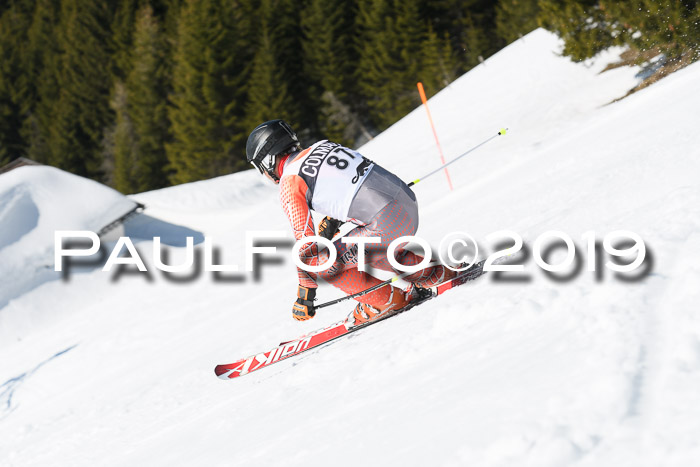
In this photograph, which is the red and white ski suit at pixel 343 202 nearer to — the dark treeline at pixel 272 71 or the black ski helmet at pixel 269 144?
the black ski helmet at pixel 269 144

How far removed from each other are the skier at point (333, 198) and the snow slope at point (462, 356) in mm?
513

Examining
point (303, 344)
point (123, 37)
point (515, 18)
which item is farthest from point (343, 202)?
point (123, 37)

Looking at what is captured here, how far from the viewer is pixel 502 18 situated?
115 ft

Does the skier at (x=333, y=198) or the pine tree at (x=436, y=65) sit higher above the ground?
the skier at (x=333, y=198)

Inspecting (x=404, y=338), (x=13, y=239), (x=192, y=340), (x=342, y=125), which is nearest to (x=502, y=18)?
(x=342, y=125)

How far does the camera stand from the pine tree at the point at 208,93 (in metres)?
36.0

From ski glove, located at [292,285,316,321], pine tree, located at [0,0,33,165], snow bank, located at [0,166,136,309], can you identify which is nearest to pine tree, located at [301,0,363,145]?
snow bank, located at [0,166,136,309]

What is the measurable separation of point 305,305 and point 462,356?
1416 mm

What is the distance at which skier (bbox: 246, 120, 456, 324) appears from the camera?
14.2ft

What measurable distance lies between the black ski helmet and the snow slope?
58.4 inches

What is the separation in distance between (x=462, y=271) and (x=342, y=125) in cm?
3334

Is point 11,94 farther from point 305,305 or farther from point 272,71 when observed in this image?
point 305,305

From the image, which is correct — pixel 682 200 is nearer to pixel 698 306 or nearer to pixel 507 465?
pixel 698 306

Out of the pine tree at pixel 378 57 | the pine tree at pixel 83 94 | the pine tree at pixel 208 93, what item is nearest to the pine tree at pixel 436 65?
the pine tree at pixel 378 57
